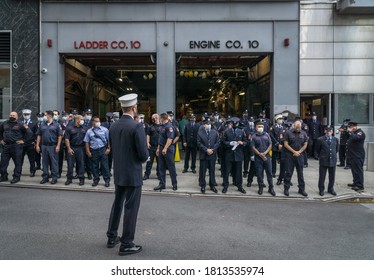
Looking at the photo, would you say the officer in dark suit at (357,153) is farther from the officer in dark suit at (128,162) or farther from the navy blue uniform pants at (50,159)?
the navy blue uniform pants at (50,159)

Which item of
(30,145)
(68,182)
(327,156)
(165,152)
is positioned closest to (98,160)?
(68,182)

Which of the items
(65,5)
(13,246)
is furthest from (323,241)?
(65,5)

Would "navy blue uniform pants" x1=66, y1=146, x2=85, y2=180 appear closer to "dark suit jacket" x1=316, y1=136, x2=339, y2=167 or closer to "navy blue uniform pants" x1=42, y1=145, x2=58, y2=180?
"navy blue uniform pants" x1=42, y1=145, x2=58, y2=180

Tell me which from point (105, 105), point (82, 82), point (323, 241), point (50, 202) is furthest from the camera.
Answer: point (105, 105)

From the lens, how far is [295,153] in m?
9.10

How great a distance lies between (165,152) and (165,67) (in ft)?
21.8

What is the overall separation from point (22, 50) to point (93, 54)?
116 inches

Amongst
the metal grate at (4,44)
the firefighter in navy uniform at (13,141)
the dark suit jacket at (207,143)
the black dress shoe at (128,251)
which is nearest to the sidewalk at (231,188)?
the firefighter in navy uniform at (13,141)

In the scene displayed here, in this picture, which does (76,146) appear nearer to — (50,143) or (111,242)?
(50,143)

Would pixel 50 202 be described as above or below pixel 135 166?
below

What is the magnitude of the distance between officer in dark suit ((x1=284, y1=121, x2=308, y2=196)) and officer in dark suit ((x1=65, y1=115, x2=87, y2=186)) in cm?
555

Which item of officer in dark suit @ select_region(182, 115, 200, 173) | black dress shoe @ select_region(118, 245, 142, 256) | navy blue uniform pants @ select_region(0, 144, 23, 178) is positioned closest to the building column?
officer in dark suit @ select_region(182, 115, 200, 173)

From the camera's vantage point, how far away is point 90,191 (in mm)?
9391

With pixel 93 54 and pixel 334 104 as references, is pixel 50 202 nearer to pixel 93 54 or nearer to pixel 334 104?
pixel 93 54
